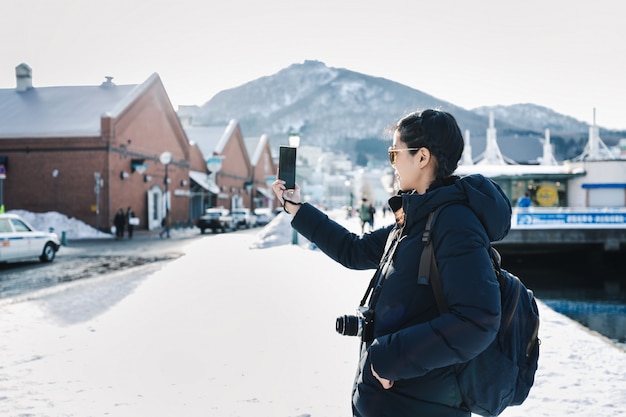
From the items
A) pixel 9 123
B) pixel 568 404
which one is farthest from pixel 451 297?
pixel 9 123

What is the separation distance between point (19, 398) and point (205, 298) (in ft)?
14.0

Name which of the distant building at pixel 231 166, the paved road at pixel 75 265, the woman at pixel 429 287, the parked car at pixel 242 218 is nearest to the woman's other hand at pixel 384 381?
the woman at pixel 429 287

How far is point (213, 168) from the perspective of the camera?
52.3 m

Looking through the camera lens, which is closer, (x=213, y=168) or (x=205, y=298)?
(x=205, y=298)

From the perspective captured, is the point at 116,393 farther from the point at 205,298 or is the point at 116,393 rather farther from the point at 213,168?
the point at 213,168

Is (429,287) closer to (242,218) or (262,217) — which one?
(242,218)

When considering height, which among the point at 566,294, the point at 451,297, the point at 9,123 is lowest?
the point at 566,294

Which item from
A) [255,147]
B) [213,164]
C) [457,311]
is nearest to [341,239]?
[457,311]

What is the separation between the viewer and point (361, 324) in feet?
7.13

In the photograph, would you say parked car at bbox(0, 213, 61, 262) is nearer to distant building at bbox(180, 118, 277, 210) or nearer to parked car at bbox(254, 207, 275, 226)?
distant building at bbox(180, 118, 277, 210)

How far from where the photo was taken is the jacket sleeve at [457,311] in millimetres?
1851

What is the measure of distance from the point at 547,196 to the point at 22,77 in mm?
37092

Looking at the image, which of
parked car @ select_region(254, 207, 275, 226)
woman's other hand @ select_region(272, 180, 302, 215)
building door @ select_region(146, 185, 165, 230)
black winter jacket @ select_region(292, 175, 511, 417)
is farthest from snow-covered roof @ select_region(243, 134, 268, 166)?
black winter jacket @ select_region(292, 175, 511, 417)

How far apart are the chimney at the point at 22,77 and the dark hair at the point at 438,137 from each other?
43.3 m
